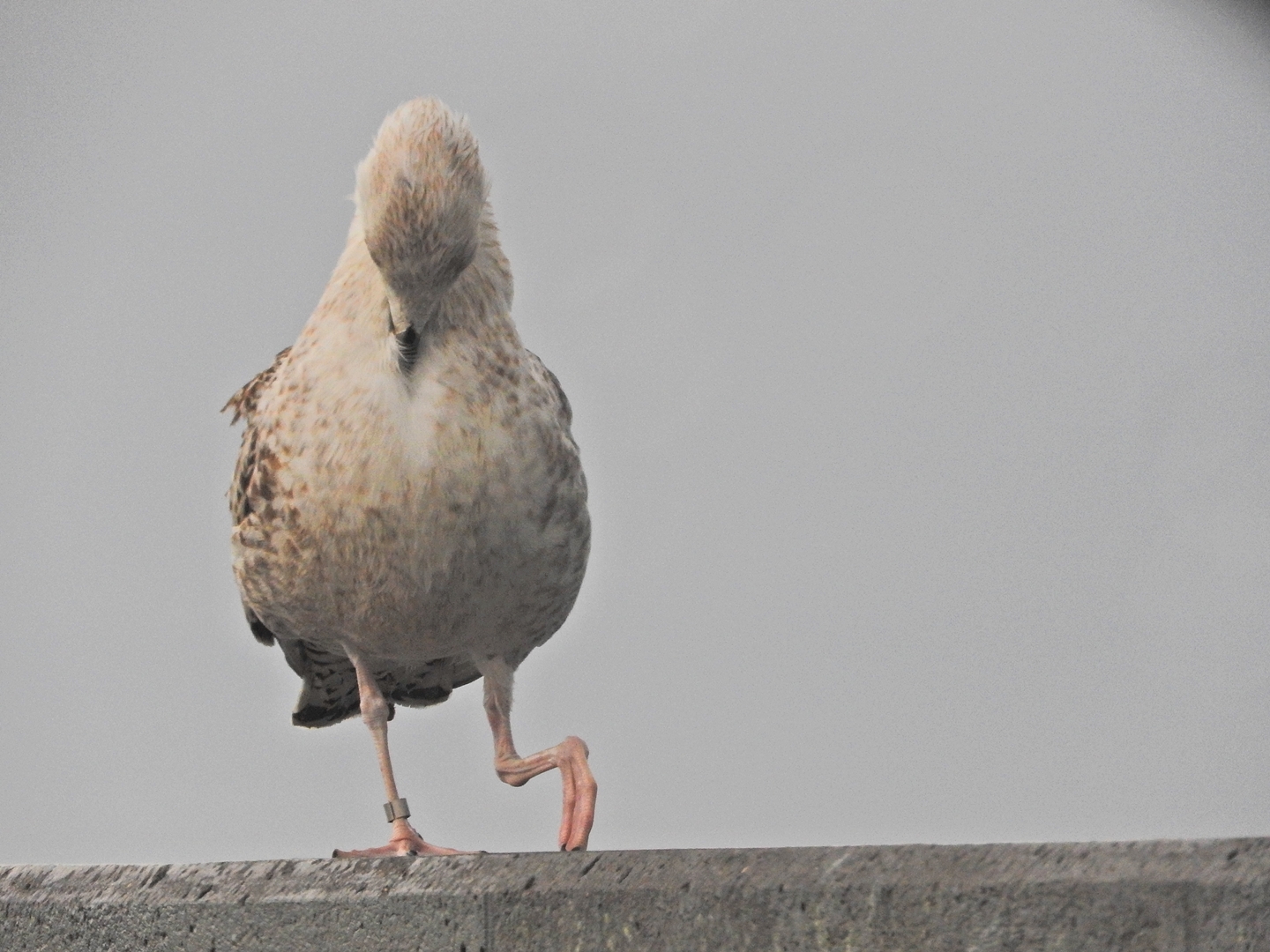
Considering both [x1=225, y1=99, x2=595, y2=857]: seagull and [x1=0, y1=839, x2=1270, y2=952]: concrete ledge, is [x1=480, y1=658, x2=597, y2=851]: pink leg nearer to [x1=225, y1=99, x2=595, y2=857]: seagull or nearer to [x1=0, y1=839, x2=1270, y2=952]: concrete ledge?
[x1=225, y1=99, x2=595, y2=857]: seagull

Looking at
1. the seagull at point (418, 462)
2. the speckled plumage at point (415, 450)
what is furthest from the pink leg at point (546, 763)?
the speckled plumage at point (415, 450)

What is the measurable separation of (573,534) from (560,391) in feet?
2.00

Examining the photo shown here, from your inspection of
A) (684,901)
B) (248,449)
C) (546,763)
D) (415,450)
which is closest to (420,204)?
(415,450)

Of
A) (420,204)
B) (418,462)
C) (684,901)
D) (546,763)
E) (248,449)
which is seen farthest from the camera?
(248,449)

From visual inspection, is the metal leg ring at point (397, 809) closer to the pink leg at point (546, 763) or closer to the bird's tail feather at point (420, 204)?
the pink leg at point (546, 763)

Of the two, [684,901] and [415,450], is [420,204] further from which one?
[684,901]

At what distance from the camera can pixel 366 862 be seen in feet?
13.0

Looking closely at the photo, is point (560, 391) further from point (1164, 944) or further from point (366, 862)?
point (1164, 944)

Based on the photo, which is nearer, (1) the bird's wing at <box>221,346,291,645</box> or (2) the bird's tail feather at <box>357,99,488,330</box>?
(2) the bird's tail feather at <box>357,99,488,330</box>

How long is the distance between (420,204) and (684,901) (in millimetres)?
2116

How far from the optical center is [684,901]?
343 centimetres

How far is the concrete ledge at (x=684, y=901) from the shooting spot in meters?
3.10

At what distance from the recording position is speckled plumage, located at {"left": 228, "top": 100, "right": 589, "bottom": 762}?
4.77m

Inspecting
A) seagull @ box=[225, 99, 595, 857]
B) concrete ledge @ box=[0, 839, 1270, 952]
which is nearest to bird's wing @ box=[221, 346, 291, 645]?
seagull @ box=[225, 99, 595, 857]
